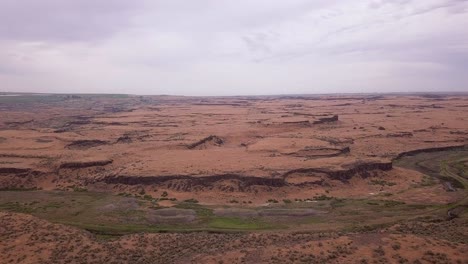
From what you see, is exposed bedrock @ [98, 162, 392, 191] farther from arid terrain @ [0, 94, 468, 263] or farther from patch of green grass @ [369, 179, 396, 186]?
patch of green grass @ [369, 179, 396, 186]

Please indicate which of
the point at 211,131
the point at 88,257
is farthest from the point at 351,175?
the point at 211,131

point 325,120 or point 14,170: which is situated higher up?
point 325,120

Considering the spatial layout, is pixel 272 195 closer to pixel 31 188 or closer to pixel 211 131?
pixel 31 188

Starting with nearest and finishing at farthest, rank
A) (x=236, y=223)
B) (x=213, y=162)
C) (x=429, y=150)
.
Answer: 1. (x=236, y=223)
2. (x=213, y=162)
3. (x=429, y=150)

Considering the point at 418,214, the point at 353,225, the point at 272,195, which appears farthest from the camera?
the point at 272,195

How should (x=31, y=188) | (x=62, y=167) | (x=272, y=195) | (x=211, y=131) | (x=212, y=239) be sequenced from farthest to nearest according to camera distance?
(x=211, y=131) < (x=62, y=167) < (x=31, y=188) < (x=272, y=195) < (x=212, y=239)

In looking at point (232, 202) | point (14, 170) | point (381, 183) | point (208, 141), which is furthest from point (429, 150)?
point (14, 170)

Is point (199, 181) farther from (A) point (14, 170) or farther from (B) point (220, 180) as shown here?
(A) point (14, 170)

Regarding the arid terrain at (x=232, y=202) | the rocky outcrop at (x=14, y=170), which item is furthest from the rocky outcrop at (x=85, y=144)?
the rocky outcrop at (x=14, y=170)
